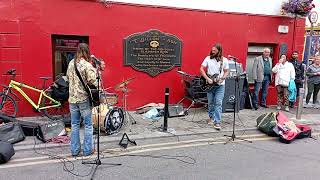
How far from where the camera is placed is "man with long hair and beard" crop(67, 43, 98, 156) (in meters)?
5.68

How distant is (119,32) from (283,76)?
5010 mm

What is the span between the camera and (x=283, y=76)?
1062 centimetres

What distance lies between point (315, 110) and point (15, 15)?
895 centimetres

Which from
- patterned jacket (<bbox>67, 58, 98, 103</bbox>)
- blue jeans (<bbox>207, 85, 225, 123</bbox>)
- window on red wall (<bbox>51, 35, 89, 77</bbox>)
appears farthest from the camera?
window on red wall (<bbox>51, 35, 89, 77</bbox>)

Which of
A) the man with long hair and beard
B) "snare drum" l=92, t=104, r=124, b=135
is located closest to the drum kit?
"snare drum" l=92, t=104, r=124, b=135

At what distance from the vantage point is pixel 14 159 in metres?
5.81

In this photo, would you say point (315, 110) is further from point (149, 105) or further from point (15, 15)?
point (15, 15)

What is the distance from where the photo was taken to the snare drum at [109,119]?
714cm

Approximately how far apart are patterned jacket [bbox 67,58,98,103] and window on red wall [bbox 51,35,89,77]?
330 cm

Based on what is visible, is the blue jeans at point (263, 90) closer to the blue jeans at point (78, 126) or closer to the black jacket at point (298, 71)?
the black jacket at point (298, 71)

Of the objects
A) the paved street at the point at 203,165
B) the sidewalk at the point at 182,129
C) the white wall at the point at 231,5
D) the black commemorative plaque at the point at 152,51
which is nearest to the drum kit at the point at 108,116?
the sidewalk at the point at 182,129

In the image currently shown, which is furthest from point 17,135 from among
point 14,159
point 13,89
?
point 13,89

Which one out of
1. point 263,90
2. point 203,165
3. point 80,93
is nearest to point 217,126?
point 203,165

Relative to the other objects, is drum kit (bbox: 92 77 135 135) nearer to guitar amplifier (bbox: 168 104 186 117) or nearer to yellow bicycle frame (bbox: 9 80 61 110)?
yellow bicycle frame (bbox: 9 80 61 110)
